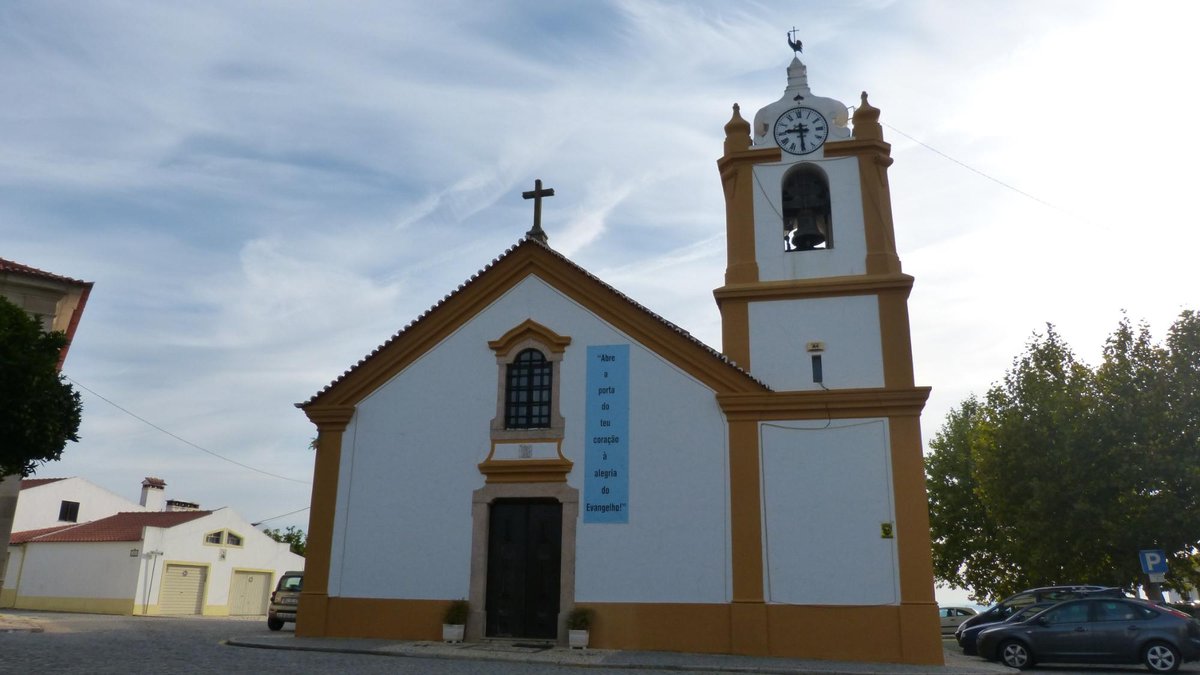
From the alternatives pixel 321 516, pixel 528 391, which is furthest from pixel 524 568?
pixel 321 516

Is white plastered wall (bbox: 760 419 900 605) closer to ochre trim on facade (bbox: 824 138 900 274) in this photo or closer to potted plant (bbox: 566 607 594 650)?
potted plant (bbox: 566 607 594 650)

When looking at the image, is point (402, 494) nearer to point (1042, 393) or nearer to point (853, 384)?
point (853, 384)

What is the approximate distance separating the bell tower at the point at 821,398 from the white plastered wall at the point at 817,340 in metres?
0.03

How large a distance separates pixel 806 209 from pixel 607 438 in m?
6.54

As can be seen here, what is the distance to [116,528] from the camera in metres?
38.6

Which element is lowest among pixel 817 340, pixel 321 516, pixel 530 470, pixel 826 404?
pixel 321 516

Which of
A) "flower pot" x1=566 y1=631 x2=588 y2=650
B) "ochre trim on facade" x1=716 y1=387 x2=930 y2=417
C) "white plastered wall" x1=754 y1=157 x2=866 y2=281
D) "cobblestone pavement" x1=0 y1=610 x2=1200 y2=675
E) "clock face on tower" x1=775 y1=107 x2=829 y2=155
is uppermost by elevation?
"clock face on tower" x1=775 y1=107 x2=829 y2=155

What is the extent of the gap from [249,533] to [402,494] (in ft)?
92.8

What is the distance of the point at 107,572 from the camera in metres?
36.1

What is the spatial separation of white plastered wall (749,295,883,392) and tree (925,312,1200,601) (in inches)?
522

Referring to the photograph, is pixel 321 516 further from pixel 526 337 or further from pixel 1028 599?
pixel 1028 599

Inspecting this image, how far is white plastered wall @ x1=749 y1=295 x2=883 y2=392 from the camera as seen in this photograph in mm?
16953

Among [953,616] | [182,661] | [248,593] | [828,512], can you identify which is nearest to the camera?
[182,661]

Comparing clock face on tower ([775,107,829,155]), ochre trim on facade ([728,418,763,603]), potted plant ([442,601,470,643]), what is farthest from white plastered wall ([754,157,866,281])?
potted plant ([442,601,470,643])
